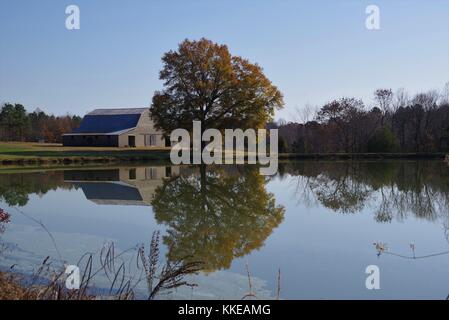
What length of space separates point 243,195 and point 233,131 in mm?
24513

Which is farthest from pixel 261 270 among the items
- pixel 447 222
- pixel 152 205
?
pixel 152 205

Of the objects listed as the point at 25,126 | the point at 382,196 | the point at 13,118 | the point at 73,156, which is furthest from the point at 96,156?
the point at 25,126

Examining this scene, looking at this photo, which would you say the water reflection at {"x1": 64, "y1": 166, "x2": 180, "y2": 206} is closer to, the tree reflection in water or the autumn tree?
the tree reflection in water

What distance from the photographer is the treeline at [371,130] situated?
4541 cm

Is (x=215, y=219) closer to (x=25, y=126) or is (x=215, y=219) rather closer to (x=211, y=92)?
(x=211, y=92)

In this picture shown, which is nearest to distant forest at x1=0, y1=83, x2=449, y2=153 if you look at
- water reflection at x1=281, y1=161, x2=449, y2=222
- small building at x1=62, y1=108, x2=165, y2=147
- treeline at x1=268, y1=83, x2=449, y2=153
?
treeline at x1=268, y1=83, x2=449, y2=153

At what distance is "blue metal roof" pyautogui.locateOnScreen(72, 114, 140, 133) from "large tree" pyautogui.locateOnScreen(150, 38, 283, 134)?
9654mm

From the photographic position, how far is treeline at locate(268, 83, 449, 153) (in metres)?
45.4

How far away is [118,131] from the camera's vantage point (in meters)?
45.8

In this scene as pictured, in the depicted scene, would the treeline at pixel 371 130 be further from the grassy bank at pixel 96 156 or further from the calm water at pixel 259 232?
the calm water at pixel 259 232

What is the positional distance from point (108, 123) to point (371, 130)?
91.5 ft
